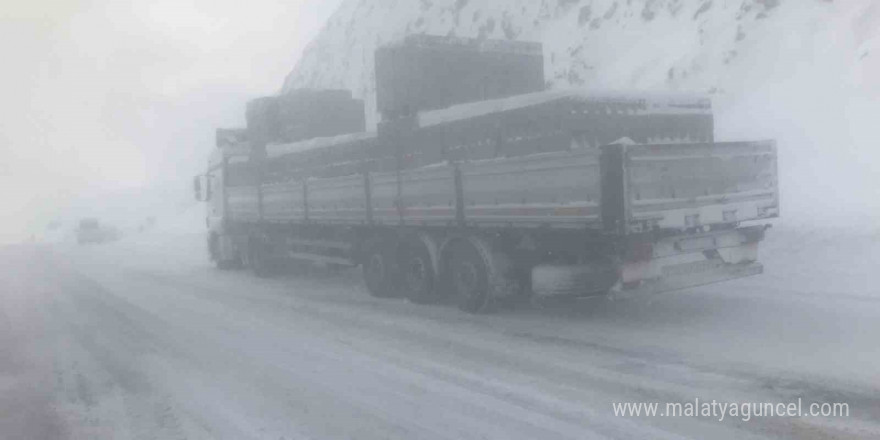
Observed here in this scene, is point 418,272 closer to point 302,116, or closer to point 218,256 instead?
point 302,116

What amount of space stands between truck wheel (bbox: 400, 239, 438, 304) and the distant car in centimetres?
3554

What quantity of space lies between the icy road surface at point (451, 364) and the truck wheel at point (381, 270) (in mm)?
287

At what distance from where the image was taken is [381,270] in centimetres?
1243

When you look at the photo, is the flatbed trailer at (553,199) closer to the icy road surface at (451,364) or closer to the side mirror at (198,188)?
the icy road surface at (451,364)

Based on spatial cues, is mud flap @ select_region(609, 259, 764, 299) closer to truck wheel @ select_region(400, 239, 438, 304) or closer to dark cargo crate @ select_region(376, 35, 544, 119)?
truck wheel @ select_region(400, 239, 438, 304)

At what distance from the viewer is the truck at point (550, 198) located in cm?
852

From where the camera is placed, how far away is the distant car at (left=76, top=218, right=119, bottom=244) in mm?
42719

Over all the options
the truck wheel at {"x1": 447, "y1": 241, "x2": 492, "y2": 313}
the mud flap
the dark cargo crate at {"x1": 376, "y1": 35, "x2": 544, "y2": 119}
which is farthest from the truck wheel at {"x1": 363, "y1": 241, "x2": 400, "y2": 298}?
the mud flap

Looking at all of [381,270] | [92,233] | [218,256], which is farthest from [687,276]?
[92,233]

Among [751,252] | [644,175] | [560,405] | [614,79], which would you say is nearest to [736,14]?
[614,79]

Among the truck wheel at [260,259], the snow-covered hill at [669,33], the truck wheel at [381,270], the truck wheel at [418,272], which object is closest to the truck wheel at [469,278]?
the truck wheel at [418,272]

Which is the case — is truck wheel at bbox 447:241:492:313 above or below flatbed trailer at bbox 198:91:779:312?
below

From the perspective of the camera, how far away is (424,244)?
1135 centimetres

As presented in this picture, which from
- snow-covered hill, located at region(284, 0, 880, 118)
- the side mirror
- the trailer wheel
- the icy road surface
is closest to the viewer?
the icy road surface
